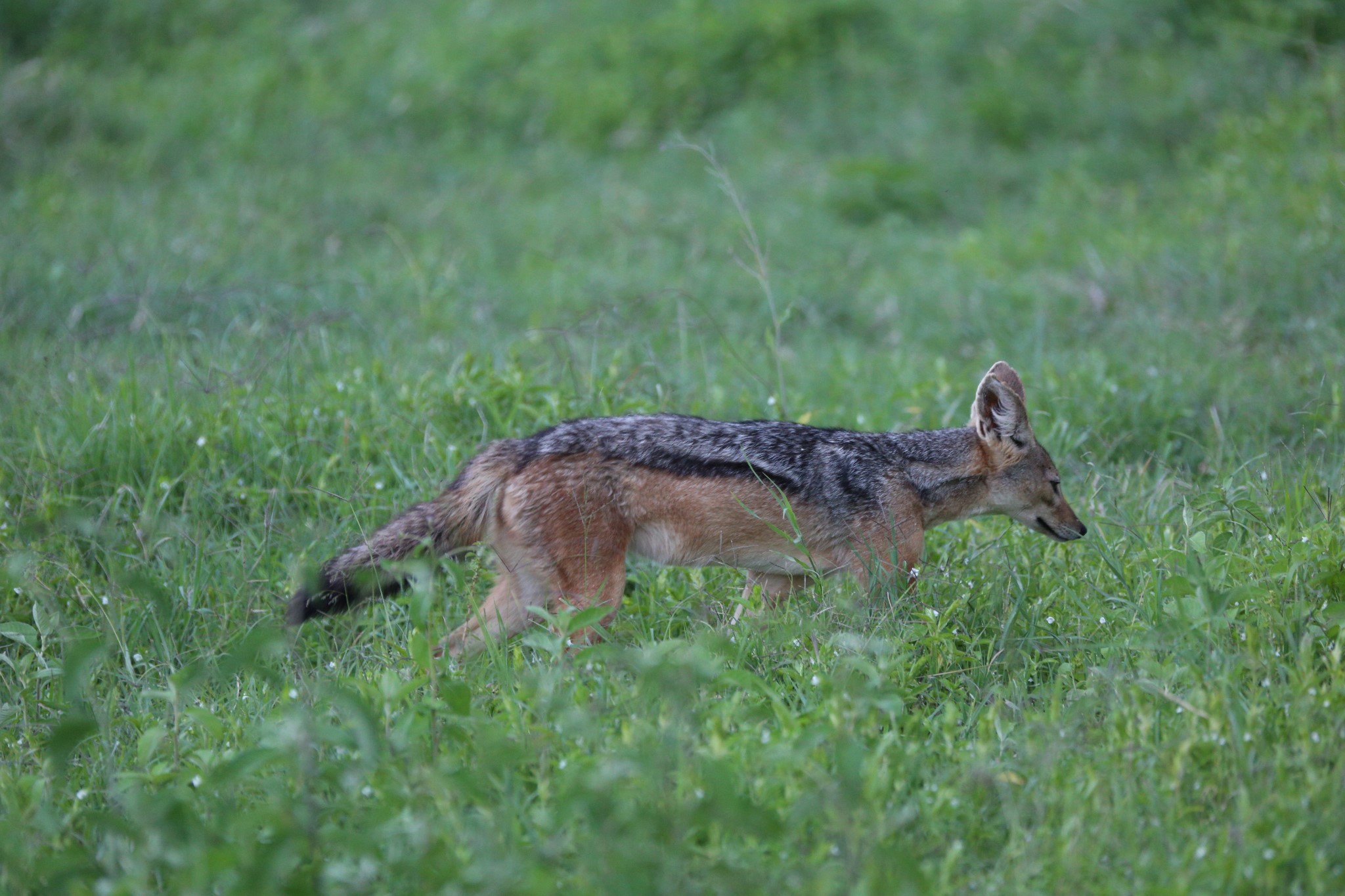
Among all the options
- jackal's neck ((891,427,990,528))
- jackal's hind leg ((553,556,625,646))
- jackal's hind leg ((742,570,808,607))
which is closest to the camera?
jackal's hind leg ((553,556,625,646))

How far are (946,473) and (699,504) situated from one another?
1113 mm

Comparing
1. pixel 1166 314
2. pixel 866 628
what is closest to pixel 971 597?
pixel 866 628

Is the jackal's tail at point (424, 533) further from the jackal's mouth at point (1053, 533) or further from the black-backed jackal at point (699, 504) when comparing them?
the jackal's mouth at point (1053, 533)

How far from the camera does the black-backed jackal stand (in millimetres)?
4551

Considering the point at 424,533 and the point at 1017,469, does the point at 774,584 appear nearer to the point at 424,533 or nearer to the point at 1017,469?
the point at 1017,469

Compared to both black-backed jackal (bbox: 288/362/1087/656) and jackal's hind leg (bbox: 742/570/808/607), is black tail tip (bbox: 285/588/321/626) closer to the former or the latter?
black-backed jackal (bbox: 288/362/1087/656)

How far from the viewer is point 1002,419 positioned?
16.9ft

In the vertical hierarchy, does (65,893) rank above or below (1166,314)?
above

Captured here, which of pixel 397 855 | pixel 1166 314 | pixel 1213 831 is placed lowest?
pixel 1166 314

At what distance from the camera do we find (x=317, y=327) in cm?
732

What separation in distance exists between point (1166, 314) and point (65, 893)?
6952 mm

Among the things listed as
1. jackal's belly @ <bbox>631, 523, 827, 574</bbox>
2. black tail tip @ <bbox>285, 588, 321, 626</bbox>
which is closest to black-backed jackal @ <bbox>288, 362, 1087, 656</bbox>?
jackal's belly @ <bbox>631, 523, 827, 574</bbox>

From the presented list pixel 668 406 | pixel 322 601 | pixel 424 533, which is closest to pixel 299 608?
pixel 322 601

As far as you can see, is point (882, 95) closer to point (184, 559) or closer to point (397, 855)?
point (184, 559)
